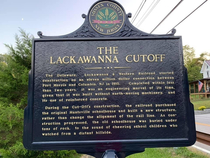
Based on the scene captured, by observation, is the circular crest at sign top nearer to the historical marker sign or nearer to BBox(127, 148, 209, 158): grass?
the historical marker sign

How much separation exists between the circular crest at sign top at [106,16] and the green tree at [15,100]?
269 centimetres

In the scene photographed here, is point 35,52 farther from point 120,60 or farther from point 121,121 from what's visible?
point 121,121

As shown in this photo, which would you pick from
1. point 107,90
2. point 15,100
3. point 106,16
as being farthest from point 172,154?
point 15,100

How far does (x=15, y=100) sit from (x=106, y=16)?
153 inches

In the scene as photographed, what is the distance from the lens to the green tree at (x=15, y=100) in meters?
3.56

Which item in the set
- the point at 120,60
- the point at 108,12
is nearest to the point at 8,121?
the point at 120,60

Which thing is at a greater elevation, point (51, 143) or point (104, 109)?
point (104, 109)

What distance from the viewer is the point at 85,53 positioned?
2.56 metres

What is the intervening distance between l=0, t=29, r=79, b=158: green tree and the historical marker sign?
1.69 m

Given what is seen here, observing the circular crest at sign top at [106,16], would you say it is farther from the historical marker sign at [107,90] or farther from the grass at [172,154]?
the grass at [172,154]

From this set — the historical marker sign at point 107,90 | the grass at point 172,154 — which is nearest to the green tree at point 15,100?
the historical marker sign at point 107,90

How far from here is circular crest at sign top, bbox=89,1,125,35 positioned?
101 inches

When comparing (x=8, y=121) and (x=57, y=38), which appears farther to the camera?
(x=8, y=121)

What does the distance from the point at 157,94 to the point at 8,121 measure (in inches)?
145
